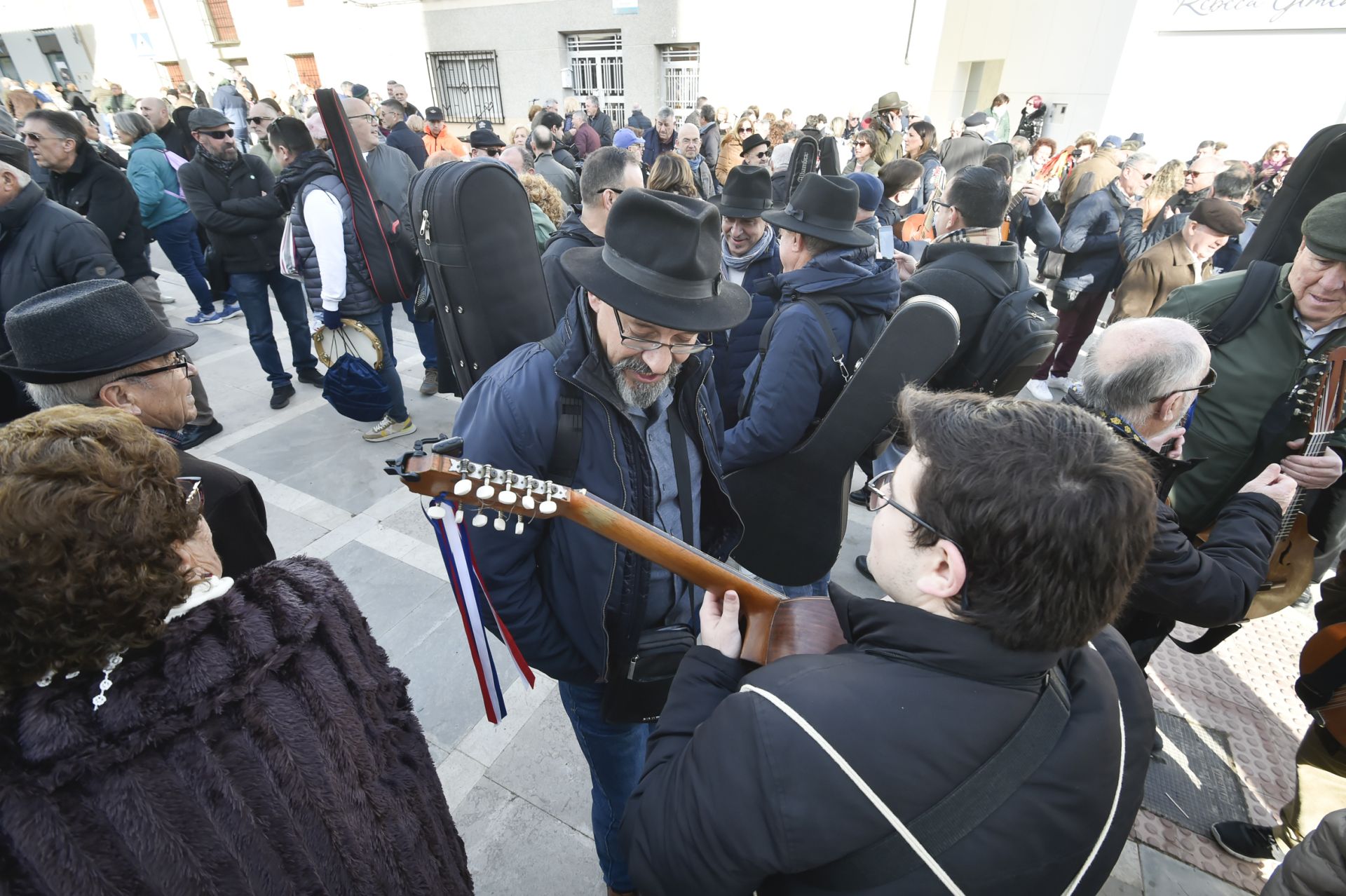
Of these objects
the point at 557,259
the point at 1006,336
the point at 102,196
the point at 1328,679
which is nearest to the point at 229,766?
the point at 557,259

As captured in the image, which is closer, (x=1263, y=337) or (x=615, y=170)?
(x=1263, y=337)

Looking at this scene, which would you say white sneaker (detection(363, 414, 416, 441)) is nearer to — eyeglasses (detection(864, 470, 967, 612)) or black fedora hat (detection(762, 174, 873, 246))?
black fedora hat (detection(762, 174, 873, 246))

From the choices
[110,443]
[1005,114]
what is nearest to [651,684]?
[110,443]

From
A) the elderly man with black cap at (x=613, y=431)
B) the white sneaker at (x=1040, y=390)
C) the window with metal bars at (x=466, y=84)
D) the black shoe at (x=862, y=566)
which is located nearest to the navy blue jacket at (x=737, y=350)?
the black shoe at (x=862, y=566)

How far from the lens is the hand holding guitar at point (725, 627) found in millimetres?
1314

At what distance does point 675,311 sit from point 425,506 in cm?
77


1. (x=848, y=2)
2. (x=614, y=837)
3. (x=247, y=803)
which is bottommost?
(x=614, y=837)

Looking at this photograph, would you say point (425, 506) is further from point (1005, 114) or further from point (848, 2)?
point (848, 2)

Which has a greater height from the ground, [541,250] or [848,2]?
[848,2]

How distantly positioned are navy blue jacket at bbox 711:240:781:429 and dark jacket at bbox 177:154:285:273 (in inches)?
146

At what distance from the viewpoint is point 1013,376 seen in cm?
298

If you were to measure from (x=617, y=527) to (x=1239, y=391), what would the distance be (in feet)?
8.53

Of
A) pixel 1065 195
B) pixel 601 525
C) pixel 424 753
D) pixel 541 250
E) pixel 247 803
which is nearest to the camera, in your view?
pixel 247 803

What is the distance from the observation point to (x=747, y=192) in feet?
11.7
